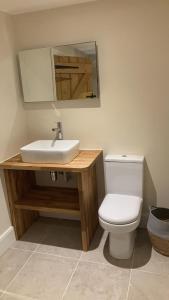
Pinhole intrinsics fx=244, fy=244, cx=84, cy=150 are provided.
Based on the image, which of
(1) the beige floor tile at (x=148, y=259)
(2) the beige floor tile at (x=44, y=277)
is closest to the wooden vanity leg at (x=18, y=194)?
(2) the beige floor tile at (x=44, y=277)

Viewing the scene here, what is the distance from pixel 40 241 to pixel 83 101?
1.42 m

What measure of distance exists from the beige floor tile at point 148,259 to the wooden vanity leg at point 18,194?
1137 mm

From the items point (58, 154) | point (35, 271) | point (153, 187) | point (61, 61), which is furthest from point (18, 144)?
point (153, 187)

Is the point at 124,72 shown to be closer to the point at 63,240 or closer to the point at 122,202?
the point at 122,202

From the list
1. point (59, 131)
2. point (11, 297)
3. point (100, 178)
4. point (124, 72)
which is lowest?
point (11, 297)

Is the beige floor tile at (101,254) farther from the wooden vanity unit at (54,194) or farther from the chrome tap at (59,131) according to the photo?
the chrome tap at (59,131)

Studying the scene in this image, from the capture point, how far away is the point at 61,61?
2250 millimetres

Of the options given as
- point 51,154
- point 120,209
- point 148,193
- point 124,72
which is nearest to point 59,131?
point 51,154

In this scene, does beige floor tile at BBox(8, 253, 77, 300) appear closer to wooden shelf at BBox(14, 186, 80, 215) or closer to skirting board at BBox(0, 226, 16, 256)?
skirting board at BBox(0, 226, 16, 256)

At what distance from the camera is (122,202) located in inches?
82.1

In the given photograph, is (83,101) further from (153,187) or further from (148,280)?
(148,280)

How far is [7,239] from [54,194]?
1.96ft

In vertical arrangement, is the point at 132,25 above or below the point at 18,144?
above

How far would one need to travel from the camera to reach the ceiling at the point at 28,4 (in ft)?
6.54
